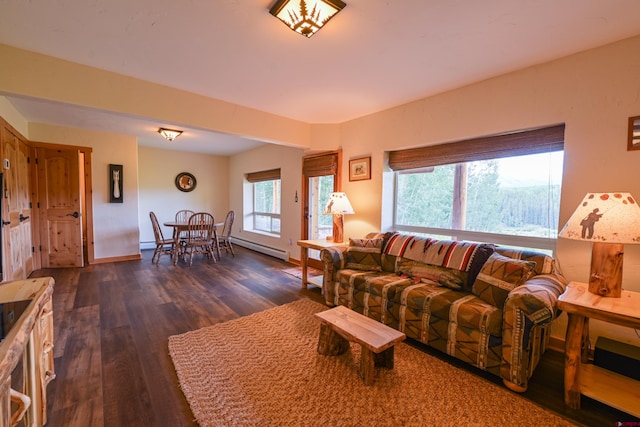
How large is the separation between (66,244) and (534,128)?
6.49 m

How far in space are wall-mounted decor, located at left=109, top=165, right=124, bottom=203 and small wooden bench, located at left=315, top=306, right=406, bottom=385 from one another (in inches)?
186

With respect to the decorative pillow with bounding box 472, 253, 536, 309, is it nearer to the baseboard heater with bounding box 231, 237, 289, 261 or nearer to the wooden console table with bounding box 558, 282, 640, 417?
the wooden console table with bounding box 558, 282, 640, 417

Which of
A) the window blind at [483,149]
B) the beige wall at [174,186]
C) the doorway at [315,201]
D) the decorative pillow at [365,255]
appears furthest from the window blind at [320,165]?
the beige wall at [174,186]

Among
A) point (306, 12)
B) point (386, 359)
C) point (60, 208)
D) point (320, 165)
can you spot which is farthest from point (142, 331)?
point (60, 208)

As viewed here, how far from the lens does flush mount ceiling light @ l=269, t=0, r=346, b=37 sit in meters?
1.57

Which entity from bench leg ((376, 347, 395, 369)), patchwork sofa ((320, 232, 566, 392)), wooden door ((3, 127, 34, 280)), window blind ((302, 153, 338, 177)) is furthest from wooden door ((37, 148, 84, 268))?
bench leg ((376, 347, 395, 369))

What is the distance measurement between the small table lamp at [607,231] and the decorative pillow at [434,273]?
2.60 ft

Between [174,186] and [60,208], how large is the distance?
227 centimetres

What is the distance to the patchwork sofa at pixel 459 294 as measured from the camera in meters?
1.66

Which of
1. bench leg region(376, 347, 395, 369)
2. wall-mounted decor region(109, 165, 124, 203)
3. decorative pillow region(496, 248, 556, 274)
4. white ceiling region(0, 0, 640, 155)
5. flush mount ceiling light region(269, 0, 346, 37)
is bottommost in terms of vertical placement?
bench leg region(376, 347, 395, 369)

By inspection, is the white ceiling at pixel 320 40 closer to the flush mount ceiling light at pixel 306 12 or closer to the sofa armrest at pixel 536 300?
the flush mount ceiling light at pixel 306 12

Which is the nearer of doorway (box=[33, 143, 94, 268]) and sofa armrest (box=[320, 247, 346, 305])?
sofa armrest (box=[320, 247, 346, 305])

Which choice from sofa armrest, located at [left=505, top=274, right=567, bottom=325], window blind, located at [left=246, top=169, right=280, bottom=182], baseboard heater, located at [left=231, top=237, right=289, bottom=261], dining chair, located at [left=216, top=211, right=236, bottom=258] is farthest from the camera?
window blind, located at [left=246, top=169, right=280, bottom=182]

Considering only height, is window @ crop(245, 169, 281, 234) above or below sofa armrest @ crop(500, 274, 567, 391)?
above
